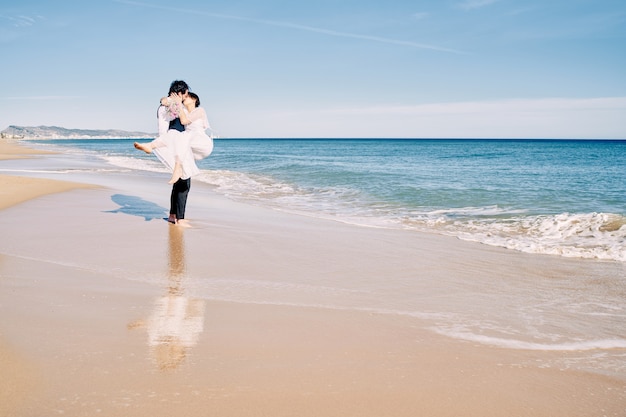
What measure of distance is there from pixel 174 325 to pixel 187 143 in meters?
5.00

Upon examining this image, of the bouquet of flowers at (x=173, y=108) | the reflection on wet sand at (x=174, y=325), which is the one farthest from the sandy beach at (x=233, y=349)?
the bouquet of flowers at (x=173, y=108)

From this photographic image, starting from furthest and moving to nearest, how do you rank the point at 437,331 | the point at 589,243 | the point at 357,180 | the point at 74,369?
the point at 357,180 → the point at 589,243 → the point at 437,331 → the point at 74,369

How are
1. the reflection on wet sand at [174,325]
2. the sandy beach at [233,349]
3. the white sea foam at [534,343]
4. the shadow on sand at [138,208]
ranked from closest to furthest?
the sandy beach at [233,349] → the reflection on wet sand at [174,325] → the white sea foam at [534,343] → the shadow on sand at [138,208]

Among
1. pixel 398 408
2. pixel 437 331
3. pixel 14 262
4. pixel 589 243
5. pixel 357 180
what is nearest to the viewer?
pixel 398 408

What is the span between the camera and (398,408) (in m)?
2.55

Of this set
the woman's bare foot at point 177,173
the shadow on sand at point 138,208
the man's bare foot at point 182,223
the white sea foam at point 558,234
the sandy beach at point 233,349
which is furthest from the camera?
the shadow on sand at point 138,208

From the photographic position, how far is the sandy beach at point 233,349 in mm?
2547

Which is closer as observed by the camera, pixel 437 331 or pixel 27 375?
pixel 27 375

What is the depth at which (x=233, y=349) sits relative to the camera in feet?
10.4

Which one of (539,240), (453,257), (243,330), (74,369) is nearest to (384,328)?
(243,330)

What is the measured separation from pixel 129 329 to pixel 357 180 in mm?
16622

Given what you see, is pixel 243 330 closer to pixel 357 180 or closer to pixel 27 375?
pixel 27 375

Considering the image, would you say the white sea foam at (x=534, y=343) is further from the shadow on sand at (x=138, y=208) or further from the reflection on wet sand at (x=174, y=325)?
the shadow on sand at (x=138, y=208)

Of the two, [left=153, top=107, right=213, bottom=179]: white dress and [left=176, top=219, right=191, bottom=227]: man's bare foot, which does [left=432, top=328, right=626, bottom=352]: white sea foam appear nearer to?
[left=176, top=219, right=191, bottom=227]: man's bare foot
